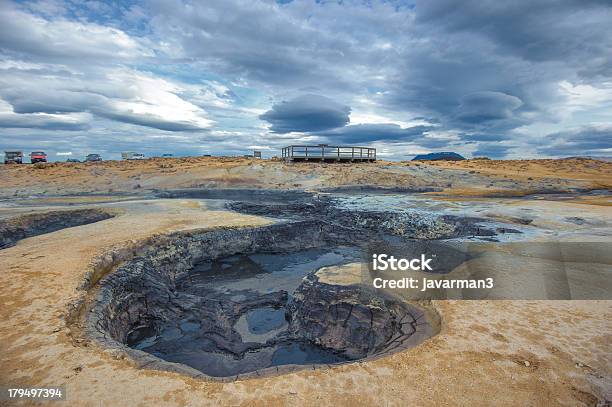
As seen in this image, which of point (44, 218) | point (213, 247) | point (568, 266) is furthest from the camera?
point (44, 218)

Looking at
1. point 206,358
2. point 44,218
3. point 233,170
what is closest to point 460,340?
point 206,358

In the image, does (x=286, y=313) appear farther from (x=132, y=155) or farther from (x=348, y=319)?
(x=132, y=155)

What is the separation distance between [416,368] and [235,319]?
16.0 ft

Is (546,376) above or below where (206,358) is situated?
above

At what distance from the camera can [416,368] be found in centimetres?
410

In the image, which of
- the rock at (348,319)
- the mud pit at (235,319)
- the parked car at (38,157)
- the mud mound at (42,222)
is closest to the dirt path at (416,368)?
the mud pit at (235,319)

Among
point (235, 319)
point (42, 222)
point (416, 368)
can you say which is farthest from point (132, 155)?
point (416, 368)

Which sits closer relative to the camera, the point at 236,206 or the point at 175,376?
the point at 175,376

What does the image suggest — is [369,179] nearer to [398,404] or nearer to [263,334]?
[263,334]

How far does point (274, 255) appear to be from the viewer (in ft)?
41.5

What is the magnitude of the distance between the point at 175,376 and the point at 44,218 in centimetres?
1439

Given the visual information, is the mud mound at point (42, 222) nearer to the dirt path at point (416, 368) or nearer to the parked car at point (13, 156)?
the dirt path at point (416, 368)

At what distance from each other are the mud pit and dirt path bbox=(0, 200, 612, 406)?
49 centimetres

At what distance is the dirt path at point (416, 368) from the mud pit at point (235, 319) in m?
0.49
